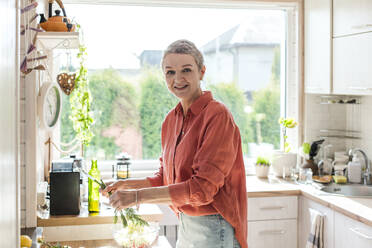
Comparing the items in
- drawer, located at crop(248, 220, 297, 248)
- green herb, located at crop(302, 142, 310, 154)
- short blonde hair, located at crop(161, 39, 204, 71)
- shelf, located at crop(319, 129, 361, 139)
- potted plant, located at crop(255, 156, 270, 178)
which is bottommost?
drawer, located at crop(248, 220, 297, 248)

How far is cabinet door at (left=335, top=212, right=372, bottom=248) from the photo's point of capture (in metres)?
2.36

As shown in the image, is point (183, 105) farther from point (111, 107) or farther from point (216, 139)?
point (111, 107)

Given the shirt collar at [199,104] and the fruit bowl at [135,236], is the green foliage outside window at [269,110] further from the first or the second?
the fruit bowl at [135,236]

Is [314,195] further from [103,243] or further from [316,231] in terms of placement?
[103,243]

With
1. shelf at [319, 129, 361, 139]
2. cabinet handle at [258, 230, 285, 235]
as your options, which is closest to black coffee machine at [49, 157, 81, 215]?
cabinet handle at [258, 230, 285, 235]

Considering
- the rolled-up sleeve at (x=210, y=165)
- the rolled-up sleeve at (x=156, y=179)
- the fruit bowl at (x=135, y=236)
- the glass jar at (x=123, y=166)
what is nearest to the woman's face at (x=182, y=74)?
the rolled-up sleeve at (x=210, y=165)

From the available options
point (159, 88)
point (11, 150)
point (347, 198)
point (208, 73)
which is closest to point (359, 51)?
point (347, 198)

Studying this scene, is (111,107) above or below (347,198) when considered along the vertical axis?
above

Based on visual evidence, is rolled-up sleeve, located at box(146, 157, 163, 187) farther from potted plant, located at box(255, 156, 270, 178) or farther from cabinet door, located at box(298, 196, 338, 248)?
potted plant, located at box(255, 156, 270, 178)

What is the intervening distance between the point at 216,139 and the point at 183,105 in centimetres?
29

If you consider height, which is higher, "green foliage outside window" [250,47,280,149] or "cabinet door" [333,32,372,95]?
"cabinet door" [333,32,372,95]

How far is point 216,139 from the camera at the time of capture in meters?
1.69

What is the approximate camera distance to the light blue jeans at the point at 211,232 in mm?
1762

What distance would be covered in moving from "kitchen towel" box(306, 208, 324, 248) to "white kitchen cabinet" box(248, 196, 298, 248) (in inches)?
11.2
